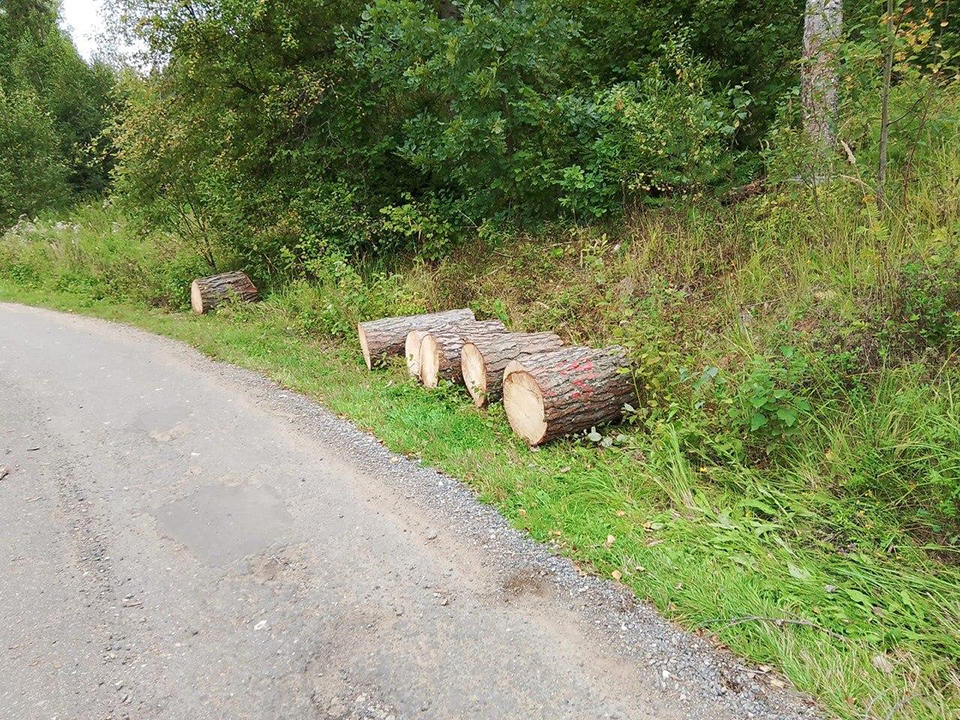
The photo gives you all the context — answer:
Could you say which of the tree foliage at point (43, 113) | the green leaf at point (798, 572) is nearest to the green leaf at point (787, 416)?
the green leaf at point (798, 572)

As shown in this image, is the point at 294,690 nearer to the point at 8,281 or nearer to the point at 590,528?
the point at 590,528

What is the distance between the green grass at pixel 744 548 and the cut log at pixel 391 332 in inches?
49.7

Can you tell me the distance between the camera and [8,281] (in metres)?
13.4

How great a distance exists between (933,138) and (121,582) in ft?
23.0

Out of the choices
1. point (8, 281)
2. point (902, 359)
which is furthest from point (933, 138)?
point (8, 281)

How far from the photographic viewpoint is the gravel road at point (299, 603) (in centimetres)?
260

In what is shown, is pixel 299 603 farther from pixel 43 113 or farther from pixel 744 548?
pixel 43 113

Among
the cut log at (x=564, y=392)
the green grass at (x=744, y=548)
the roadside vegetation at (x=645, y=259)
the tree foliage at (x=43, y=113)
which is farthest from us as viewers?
the tree foliage at (x=43, y=113)

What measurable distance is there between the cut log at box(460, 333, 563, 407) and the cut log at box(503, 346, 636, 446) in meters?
0.36

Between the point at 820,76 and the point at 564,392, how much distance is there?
13.3ft

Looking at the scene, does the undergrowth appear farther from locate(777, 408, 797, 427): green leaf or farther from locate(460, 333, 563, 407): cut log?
locate(460, 333, 563, 407): cut log

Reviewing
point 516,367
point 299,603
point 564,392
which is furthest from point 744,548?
point 299,603

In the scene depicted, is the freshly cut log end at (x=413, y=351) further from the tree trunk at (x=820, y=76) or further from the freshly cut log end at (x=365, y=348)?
the tree trunk at (x=820, y=76)

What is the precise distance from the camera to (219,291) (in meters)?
9.66
